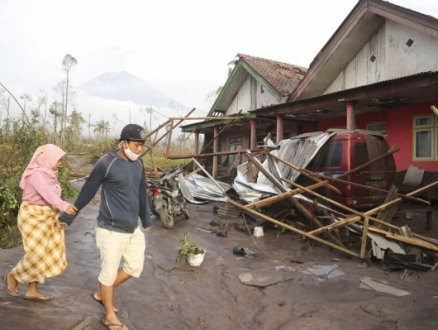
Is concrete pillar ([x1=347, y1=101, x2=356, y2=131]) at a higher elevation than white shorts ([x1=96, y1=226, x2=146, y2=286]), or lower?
higher

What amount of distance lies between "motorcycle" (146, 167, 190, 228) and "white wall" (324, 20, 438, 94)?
25.7 ft

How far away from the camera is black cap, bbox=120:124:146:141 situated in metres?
3.05

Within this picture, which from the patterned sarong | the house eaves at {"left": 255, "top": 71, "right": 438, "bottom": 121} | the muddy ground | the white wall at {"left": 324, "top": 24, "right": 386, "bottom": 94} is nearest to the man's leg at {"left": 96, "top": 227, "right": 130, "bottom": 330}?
the muddy ground

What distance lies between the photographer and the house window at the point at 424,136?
10.3 meters

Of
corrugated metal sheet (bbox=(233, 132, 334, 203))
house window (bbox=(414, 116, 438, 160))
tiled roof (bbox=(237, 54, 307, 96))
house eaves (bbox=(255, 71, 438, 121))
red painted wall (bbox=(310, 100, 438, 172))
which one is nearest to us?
corrugated metal sheet (bbox=(233, 132, 334, 203))

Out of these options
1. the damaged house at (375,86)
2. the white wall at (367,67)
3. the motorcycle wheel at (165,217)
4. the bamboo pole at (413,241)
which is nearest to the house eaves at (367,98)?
the damaged house at (375,86)

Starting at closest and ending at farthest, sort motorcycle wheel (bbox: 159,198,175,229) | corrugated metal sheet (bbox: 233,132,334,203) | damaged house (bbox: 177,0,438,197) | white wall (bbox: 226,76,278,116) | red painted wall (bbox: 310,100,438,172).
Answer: corrugated metal sheet (bbox: 233,132,334,203) → motorcycle wheel (bbox: 159,198,175,229) → damaged house (bbox: 177,0,438,197) → red painted wall (bbox: 310,100,438,172) → white wall (bbox: 226,76,278,116)

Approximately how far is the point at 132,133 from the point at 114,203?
63 centimetres

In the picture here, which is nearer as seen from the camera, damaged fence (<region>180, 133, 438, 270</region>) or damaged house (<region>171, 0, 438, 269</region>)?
damaged fence (<region>180, 133, 438, 270</region>)

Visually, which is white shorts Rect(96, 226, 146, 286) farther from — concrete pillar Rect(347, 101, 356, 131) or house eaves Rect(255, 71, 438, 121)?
concrete pillar Rect(347, 101, 356, 131)

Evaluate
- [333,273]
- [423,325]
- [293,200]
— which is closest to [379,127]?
[293,200]

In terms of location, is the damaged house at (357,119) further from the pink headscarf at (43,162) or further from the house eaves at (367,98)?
the pink headscarf at (43,162)

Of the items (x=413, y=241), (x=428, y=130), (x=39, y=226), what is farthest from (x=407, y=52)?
(x=39, y=226)

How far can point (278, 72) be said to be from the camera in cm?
1670
